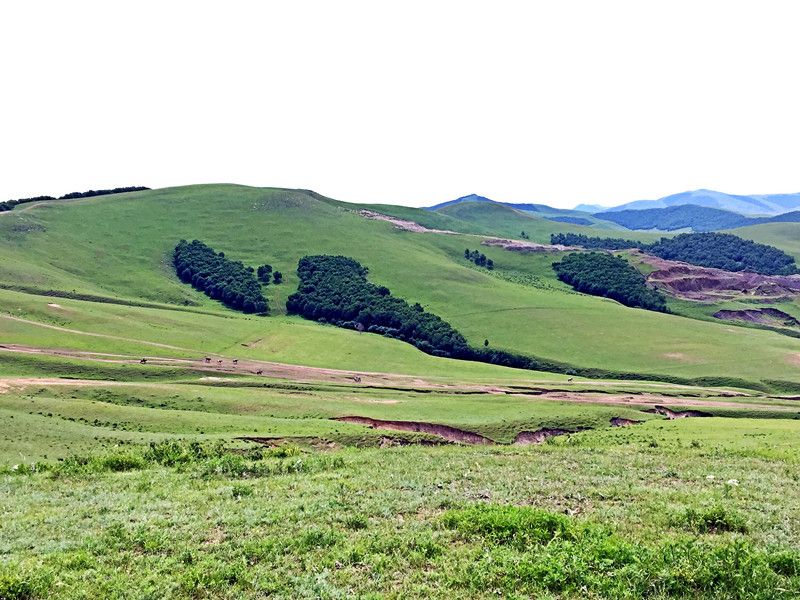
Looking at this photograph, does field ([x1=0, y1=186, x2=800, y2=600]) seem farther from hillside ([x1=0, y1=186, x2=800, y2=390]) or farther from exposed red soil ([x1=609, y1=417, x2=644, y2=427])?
hillside ([x1=0, y1=186, x2=800, y2=390])

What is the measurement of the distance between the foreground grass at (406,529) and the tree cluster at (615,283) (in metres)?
153

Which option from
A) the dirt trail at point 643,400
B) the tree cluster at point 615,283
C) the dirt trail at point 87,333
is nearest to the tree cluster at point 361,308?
the dirt trail at point 643,400

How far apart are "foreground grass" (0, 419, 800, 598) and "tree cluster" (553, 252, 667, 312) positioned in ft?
503

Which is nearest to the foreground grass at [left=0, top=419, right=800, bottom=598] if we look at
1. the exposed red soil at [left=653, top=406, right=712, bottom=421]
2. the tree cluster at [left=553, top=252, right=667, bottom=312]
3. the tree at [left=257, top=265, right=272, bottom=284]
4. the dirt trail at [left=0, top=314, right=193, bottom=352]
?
the exposed red soil at [left=653, top=406, right=712, bottom=421]

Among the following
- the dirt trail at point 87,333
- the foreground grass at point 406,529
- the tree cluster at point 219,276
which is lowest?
the dirt trail at point 87,333

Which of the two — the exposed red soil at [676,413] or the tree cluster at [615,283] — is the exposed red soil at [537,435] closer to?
the exposed red soil at [676,413]

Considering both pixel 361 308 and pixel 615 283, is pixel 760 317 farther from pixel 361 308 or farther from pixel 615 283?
pixel 361 308

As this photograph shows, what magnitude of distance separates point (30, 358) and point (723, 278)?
654ft

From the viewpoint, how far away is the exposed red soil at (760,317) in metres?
164

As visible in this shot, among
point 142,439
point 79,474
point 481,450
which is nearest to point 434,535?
point 481,450

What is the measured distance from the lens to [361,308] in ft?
487

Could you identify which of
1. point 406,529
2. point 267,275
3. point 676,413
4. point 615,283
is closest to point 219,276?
point 267,275

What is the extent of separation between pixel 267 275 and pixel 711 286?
143 m

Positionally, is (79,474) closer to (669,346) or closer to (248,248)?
(669,346)
